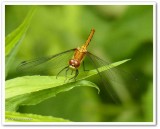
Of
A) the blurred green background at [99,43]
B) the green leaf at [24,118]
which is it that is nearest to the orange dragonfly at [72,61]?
the green leaf at [24,118]

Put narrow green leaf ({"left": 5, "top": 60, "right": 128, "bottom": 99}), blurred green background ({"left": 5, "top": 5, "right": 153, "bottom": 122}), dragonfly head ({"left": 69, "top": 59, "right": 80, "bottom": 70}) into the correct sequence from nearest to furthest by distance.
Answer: narrow green leaf ({"left": 5, "top": 60, "right": 128, "bottom": 99})
dragonfly head ({"left": 69, "top": 59, "right": 80, "bottom": 70})
blurred green background ({"left": 5, "top": 5, "right": 153, "bottom": 122})

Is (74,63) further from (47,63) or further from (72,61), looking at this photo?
(47,63)

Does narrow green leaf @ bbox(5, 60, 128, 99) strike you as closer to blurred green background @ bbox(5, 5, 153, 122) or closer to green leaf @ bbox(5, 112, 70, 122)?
green leaf @ bbox(5, 112, 70, 122)

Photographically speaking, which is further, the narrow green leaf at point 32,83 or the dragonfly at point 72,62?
the dragonfly at point 72,62

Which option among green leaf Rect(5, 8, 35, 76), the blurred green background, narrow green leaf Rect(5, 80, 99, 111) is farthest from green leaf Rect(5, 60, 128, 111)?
the blurred green background

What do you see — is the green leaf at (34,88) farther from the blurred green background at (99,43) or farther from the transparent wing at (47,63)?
the blurred green background at (99,43)

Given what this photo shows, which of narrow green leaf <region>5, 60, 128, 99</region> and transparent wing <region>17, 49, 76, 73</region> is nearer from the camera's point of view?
narrow green leaf <region>5, 60, 128, 99</region>
